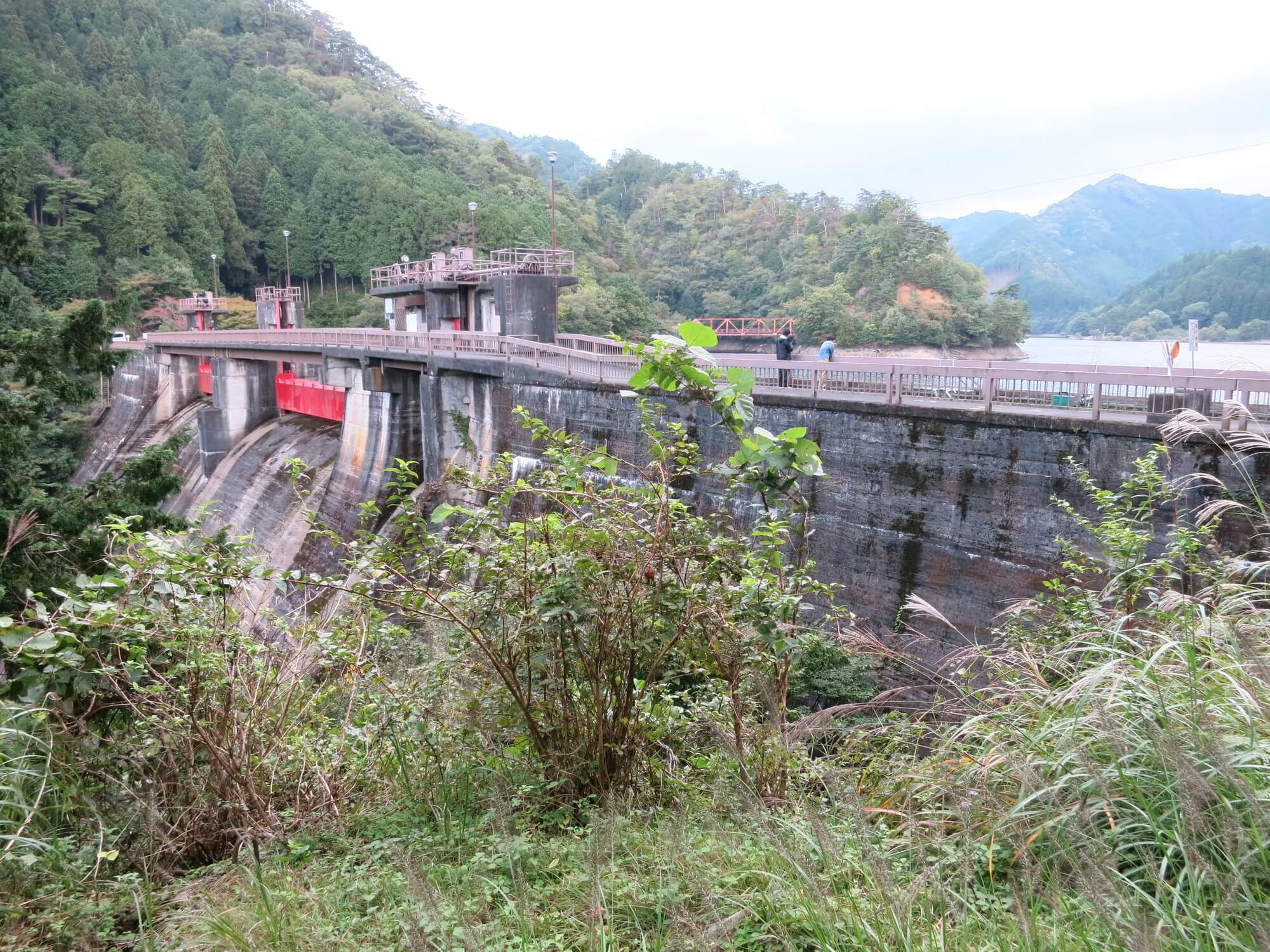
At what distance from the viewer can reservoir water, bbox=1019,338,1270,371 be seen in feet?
17.5

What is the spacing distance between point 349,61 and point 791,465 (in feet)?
458

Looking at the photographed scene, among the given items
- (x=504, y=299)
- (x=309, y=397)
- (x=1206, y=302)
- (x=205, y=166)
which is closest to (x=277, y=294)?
(x=309, y=397)

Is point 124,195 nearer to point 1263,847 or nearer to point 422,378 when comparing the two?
point 422,378

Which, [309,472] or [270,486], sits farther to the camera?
[270,486]

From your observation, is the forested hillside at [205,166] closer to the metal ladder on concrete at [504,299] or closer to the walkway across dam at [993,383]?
the metal ladder on concrete at [504,299]

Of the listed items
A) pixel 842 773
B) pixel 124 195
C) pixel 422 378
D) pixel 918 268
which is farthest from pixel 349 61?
pixel 842 773

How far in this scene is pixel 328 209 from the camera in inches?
2702

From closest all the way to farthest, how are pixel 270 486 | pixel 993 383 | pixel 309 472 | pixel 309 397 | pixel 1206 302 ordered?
pixel 993 383 < pixel 309 472 < pixel 270 486 < pixel 1206 302 < pixel 309 397

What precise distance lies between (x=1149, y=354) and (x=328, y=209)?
6362cm

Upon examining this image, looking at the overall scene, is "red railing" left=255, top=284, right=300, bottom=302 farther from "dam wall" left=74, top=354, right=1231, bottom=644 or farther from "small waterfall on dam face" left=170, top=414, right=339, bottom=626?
"dam wall" left=74, top=354, right=1231, bottom=644

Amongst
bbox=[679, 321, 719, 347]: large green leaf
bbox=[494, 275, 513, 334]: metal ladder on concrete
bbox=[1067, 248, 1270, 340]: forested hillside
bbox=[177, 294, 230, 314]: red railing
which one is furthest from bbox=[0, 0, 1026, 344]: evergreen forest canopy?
bbox=[679, 321, 719, 347]: large green leaf

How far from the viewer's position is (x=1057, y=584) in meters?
6.71

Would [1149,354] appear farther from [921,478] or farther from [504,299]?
[504,299]

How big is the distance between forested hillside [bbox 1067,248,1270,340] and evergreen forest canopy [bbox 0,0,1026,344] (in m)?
14.5
